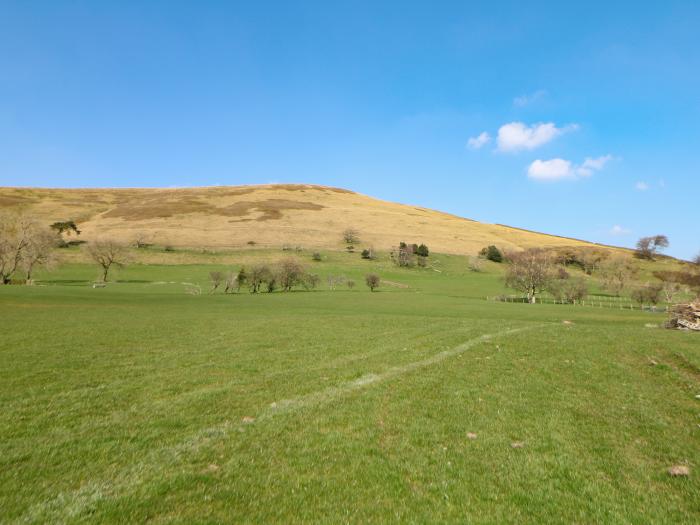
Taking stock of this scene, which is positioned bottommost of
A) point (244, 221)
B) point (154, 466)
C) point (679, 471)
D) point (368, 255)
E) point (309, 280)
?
point (309, 280)

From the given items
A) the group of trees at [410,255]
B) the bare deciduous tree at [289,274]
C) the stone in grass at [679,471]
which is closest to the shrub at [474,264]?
the group of trees at [410,255]

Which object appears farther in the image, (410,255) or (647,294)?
(410,255)

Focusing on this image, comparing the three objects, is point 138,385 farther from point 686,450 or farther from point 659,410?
point 659,410

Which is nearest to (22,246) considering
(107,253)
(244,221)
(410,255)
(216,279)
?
(107,253)

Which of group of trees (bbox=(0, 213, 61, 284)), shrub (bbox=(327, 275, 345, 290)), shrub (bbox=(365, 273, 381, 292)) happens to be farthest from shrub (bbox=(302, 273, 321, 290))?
group of trees (bbox=(0, 213, 61, 284))

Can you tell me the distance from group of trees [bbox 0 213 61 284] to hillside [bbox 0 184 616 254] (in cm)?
3690

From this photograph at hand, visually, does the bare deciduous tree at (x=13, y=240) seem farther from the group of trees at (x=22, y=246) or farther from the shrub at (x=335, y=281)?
the shrub at (x=335, y=281)

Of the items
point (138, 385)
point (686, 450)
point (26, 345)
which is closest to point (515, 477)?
point (686, 450)

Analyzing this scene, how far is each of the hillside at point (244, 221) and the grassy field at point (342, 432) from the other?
11060 cm

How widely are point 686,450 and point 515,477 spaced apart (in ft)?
16.4

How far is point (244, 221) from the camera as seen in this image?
15288 cm

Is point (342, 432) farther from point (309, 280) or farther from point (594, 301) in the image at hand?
point (594, 301)

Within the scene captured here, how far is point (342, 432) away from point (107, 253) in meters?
94.4

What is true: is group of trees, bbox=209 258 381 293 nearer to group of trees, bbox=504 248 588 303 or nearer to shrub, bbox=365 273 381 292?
shrub, bbox=365 273 381 292
